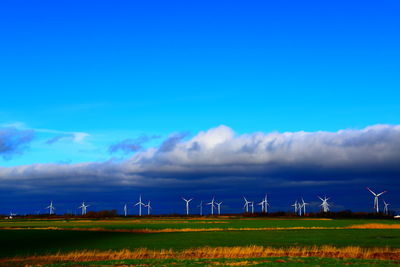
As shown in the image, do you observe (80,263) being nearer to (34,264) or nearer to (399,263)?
(34,264)

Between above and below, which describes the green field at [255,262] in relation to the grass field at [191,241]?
above

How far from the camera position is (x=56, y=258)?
169 feet

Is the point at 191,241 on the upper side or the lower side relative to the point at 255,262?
lower

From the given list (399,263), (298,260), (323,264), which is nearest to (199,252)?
(298,260)

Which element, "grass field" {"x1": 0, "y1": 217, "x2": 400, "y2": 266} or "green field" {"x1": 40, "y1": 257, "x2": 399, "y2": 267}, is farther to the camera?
"grass field" {"x1": 0, "y1": 217, "x2": 400, "y2": 266}

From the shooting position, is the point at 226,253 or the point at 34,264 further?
the point at 226,253

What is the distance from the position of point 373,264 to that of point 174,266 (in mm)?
16502

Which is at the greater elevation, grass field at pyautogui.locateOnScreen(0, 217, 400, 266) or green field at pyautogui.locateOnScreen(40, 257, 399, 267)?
green field at pyautogui.locateOnScreen(40, 257, 399, 267)

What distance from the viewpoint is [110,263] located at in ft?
146

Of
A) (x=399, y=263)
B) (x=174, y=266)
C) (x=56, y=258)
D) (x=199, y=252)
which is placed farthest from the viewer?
(x=199, y=252)

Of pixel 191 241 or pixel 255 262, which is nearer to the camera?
pixel 255 262

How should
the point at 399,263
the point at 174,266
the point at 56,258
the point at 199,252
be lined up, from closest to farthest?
the point at 174,266
the point at 399,263
the point at 56,258
the point at 199,252

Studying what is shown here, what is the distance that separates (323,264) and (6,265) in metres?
27.8

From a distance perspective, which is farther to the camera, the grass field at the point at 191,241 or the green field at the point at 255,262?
the grass field at the point at 191,241
